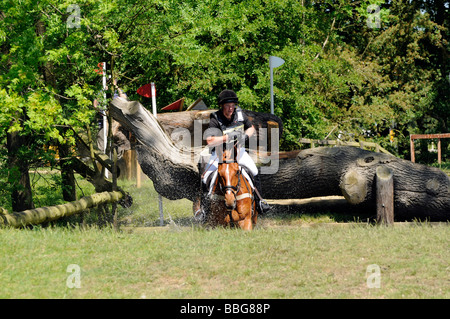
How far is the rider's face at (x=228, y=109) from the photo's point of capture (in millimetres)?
9258

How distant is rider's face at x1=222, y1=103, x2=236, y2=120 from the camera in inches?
364

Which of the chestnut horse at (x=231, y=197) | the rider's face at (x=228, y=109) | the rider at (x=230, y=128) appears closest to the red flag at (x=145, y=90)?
the rider at (x=230, y=128)

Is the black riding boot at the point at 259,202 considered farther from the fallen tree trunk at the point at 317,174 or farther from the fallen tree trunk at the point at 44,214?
the fallen tree trunk at the point at 44,214

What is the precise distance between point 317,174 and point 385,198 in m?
1.58

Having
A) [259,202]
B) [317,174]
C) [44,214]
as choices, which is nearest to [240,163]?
[259,202]

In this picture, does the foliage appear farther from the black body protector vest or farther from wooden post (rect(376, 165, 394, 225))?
wooden post (rect(376, 165, 394, 225))

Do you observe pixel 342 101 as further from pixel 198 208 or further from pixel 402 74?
pixel 198 208

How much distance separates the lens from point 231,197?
816cm

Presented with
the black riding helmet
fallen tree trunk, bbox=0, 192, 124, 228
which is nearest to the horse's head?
the black riding helmet

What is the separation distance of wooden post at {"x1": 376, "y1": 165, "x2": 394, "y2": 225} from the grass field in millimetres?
812

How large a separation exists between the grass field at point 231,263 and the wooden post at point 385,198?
812 mm

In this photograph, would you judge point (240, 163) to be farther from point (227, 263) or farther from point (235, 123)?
point (227, 263)
